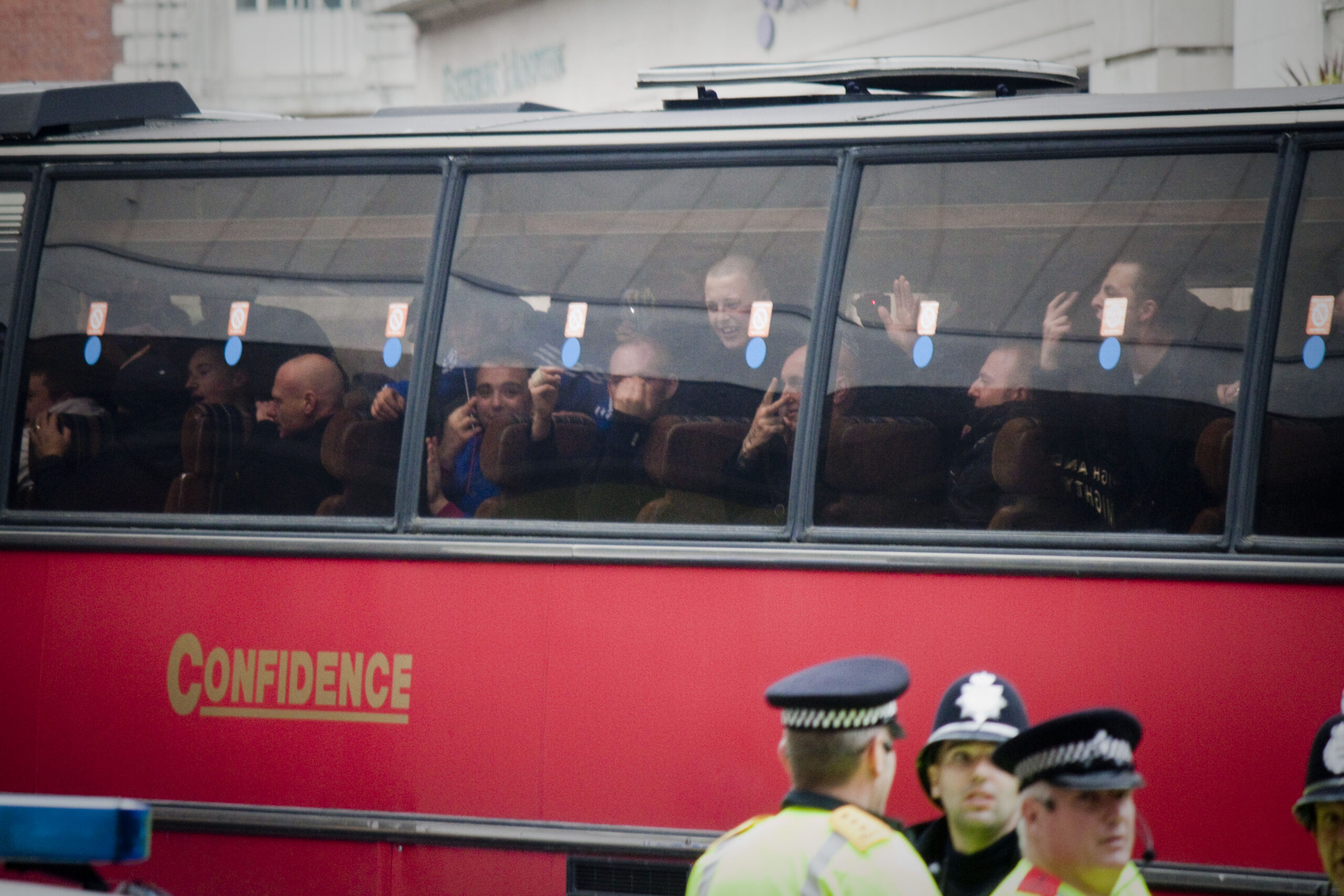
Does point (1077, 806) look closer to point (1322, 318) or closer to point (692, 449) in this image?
point (1322, 318)

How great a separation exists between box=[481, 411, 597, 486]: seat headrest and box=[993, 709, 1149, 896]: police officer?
2.49 m

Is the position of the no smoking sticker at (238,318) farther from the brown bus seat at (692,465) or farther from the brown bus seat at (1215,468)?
the brown bus seat at (1215,468)

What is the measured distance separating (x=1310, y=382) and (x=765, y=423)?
65.9 inches

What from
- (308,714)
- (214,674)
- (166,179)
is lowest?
(308,714)

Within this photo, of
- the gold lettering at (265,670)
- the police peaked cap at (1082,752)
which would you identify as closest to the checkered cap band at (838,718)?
the police peaked cap at (1082,752)

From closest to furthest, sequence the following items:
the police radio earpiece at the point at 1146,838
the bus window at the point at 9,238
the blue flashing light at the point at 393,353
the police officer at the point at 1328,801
Answer: the police officer at the point at 1328,801, the police radio earpiece at the point at 1146,838, the blue flashing light at the point at 393,353, the bus window at the point at 9,238

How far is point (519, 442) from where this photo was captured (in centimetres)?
541

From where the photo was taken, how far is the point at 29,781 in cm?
574

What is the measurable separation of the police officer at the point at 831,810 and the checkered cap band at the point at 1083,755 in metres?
0.28

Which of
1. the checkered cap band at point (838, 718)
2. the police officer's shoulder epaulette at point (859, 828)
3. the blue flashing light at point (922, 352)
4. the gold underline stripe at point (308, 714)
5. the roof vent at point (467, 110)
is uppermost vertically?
the roof vent at point (467, 110)

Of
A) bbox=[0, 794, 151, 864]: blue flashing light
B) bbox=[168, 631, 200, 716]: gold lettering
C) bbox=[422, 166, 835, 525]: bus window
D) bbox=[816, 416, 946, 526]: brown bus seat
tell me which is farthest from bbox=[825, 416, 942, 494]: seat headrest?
bbox=[0, 794, 151, 864]: blue flashing light

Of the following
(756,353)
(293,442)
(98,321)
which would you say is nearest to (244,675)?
(293,442)

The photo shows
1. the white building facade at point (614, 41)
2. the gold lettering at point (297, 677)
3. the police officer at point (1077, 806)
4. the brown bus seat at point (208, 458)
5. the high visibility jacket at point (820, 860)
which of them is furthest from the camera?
the white building facade at point (614, 41)

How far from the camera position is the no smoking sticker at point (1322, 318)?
462 centimetres
